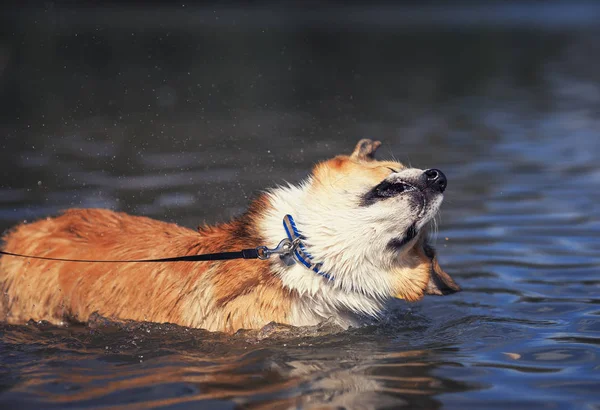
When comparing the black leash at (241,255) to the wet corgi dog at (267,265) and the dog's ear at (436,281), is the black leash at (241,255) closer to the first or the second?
the wet corgi dog at (267,265)

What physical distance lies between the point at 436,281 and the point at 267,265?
47.1 inches

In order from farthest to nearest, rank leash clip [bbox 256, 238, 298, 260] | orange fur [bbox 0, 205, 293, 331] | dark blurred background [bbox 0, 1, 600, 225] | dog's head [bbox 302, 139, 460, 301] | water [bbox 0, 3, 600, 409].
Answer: dark blurred background [bbox 0, 1, 600, 225] → orange fur [bbox 0, 205, 293, 331] → leash clip [bbox 256, 238, 298, 260] → dog's head [bbox 302, 139, 460, 301] → water [bbox 0, 3, 600, 409]

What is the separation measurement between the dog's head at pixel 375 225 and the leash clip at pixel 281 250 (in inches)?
5.0

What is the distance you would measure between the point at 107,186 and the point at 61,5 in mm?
32799

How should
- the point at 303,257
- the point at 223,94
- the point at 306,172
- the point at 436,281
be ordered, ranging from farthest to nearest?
1. the point at 223,94
2. the point at 306,172
3. the point at 436,281
4. the point at 303,257

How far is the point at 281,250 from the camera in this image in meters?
5.55

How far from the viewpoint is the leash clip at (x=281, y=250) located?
18.2ft

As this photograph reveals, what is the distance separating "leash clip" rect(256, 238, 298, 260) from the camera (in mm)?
5551

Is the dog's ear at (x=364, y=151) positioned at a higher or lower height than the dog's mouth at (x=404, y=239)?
higher

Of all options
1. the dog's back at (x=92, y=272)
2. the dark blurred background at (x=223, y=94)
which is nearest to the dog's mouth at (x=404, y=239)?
the dog's back at (x=92, y=272)

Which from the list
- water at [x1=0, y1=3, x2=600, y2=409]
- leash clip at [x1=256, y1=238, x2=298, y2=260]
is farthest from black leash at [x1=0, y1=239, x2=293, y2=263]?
water at [x1=0, y1=3, x2=600, y2=409]

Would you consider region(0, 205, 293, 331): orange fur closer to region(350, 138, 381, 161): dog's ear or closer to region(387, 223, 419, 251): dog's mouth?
region(387, 223, 419, 251): dog's mouth

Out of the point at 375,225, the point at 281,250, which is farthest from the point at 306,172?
the point at 375,225

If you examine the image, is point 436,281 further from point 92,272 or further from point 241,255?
point 92,272
